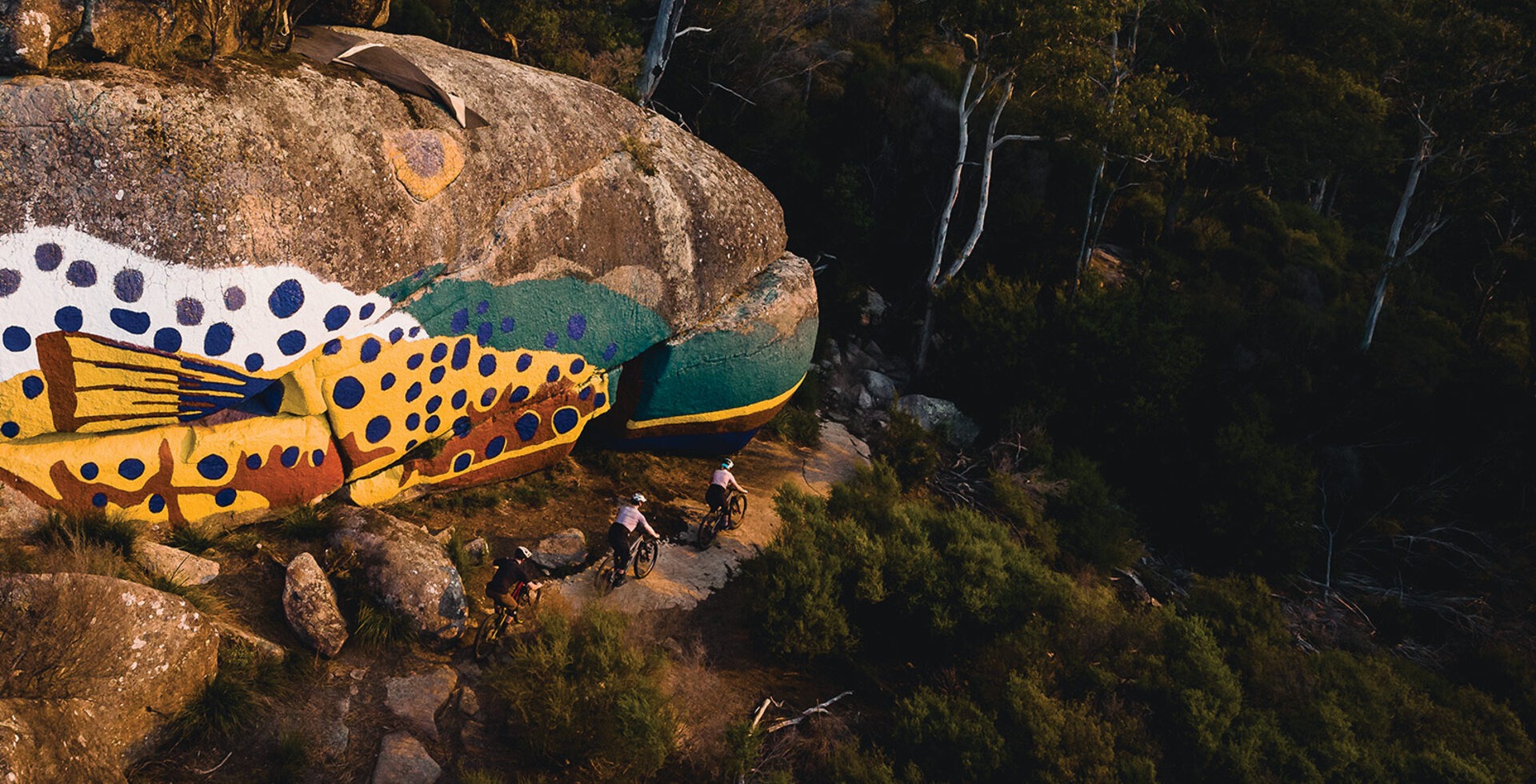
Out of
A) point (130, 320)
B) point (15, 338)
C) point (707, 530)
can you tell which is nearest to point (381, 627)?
point (130, 320)

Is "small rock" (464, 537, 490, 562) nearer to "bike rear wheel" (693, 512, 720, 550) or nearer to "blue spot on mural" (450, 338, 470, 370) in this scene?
"blue spot on mural" (450, 338, 470, 370)

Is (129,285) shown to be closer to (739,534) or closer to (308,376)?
(308,376)

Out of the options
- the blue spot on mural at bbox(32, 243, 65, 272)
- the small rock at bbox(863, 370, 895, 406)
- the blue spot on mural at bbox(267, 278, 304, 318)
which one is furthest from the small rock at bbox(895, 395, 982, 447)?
the blue spot on mural at bbox(32, 243, 65, 272)

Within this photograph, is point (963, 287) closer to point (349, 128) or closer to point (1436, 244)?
point (349, 128)

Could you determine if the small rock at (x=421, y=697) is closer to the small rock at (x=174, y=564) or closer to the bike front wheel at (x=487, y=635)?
the bike front wheel at (x=487, y=635)

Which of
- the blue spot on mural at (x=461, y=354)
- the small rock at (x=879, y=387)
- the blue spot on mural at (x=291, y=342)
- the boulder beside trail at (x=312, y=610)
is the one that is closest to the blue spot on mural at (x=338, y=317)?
the blue spot on mural at (x=291, y=342)

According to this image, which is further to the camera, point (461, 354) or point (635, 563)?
point (635, 563)
